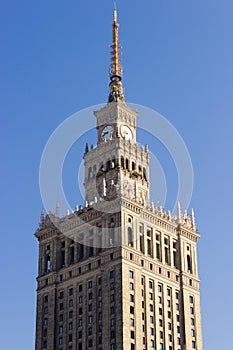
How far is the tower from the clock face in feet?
5.06

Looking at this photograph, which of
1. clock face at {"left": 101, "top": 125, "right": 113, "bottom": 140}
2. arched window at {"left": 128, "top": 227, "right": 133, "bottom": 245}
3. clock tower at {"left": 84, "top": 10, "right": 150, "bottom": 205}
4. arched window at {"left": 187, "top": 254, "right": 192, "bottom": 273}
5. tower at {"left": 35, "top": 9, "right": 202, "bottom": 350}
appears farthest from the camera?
clock face at {"left": 101, "top": 125, "right": 113, "bottom": 140}

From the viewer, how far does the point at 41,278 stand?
6265 inches

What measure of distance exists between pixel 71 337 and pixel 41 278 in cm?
1756

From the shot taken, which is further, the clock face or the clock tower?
the clock face

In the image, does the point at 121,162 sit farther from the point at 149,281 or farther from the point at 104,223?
the point at 149,281

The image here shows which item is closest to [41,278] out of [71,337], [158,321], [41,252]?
[41,252]

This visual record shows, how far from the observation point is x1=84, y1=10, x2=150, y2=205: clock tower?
534ft

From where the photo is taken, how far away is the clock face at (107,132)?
17180cm

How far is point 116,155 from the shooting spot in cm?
16588

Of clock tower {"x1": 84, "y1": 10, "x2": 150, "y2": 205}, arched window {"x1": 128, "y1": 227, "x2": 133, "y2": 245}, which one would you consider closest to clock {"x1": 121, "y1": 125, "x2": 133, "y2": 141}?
clock tower {"x1": 84, "y1": 10, "x2": 150, "y2": 205}

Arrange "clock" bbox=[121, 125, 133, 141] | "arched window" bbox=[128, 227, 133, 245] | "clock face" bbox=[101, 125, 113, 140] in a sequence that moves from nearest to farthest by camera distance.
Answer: "arched window" bbox=[128, 227, 133, 245] → "clock" bbox=[121, 125, 133, 141] → "clock face" bbox=[101, 125, 113, 140]

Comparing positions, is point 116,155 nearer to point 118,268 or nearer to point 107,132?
point 107,132

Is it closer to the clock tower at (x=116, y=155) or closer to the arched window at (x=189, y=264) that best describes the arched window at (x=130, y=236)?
the clock tower at (x=116, y=155)

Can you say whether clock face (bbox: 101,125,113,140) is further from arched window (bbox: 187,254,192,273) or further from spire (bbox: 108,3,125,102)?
arched window (bbox: 187,254,192,273)
